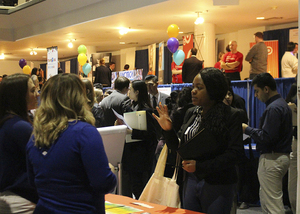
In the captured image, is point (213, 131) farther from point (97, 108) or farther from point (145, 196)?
point (97, 108)

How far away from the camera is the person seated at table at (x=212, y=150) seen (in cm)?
191

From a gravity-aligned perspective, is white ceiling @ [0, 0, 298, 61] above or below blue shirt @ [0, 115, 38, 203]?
above

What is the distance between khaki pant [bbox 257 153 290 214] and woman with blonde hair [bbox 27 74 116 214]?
2412mm

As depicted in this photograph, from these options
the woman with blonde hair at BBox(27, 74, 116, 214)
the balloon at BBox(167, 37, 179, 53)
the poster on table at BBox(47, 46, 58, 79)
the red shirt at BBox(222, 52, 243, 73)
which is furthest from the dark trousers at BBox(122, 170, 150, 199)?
the poster on table at BBox(47, 46, 58, 79)

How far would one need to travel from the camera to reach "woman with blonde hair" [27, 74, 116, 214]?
1.44 metres

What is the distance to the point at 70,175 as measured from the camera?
1449mm

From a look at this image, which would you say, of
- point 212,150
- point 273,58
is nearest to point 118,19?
point 273,58

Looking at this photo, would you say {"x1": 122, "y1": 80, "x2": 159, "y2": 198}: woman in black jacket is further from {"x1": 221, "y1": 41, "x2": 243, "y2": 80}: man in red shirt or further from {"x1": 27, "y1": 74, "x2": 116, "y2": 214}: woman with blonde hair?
{"x1": 221, "y1": 41, "x2": 243, "y2": 80}: man in red shirt

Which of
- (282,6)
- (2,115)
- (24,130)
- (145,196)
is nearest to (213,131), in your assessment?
(145,196)

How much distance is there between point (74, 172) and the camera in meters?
1.46

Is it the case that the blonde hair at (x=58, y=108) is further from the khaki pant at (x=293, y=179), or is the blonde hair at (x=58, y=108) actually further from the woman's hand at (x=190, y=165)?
the khaki pant at (x=293, y=179)

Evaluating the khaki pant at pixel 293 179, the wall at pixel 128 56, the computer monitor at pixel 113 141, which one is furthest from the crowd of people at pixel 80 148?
the wall at pixel 128 56

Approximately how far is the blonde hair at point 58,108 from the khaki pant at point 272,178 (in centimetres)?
245

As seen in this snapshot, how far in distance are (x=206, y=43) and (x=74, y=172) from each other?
30.3 feet
